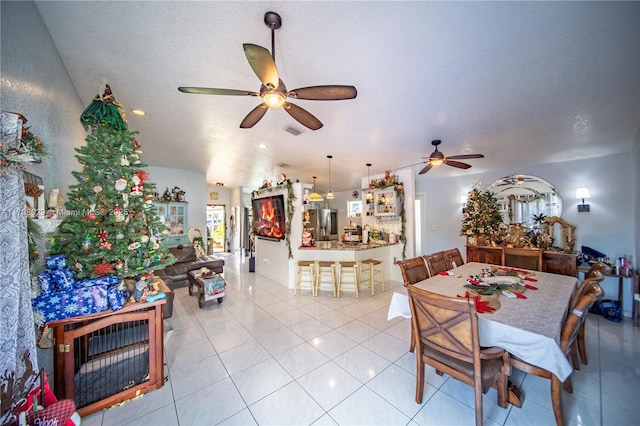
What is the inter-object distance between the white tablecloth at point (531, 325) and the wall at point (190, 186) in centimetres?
618

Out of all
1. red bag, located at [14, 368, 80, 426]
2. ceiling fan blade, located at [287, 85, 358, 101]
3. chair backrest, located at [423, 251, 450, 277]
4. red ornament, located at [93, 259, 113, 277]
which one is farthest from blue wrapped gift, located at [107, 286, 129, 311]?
chair backrest, located at [423, 251, 450, 277]

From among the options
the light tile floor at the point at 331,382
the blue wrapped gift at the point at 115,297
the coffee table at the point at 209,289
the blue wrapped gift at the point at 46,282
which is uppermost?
the blue wrapped gift at the point at 46,282

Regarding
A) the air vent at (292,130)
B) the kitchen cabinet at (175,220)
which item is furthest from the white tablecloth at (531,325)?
the kitchen cabinet at (175,220)

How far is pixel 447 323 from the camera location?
4.91 feet

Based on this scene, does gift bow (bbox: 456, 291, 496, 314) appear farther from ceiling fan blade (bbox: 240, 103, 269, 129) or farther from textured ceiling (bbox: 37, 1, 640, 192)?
ceiling fan blade (bbox: 240, 103, 269, 129)

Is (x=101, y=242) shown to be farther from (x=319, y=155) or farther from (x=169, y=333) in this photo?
(x=319, y=155)

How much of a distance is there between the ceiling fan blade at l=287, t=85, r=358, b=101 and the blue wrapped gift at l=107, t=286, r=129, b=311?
2099mm

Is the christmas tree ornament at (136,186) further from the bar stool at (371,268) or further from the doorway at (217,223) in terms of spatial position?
the doorway at (217,223)

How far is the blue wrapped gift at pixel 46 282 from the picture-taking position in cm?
153

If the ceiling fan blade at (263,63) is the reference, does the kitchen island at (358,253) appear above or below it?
below

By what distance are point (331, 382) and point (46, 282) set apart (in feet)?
7.63

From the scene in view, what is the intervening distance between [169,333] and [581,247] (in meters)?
6.81

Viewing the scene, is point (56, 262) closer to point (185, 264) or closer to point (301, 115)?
point (301, 115)

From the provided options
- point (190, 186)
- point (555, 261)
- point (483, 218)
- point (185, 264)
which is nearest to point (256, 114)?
point (185, 264)
